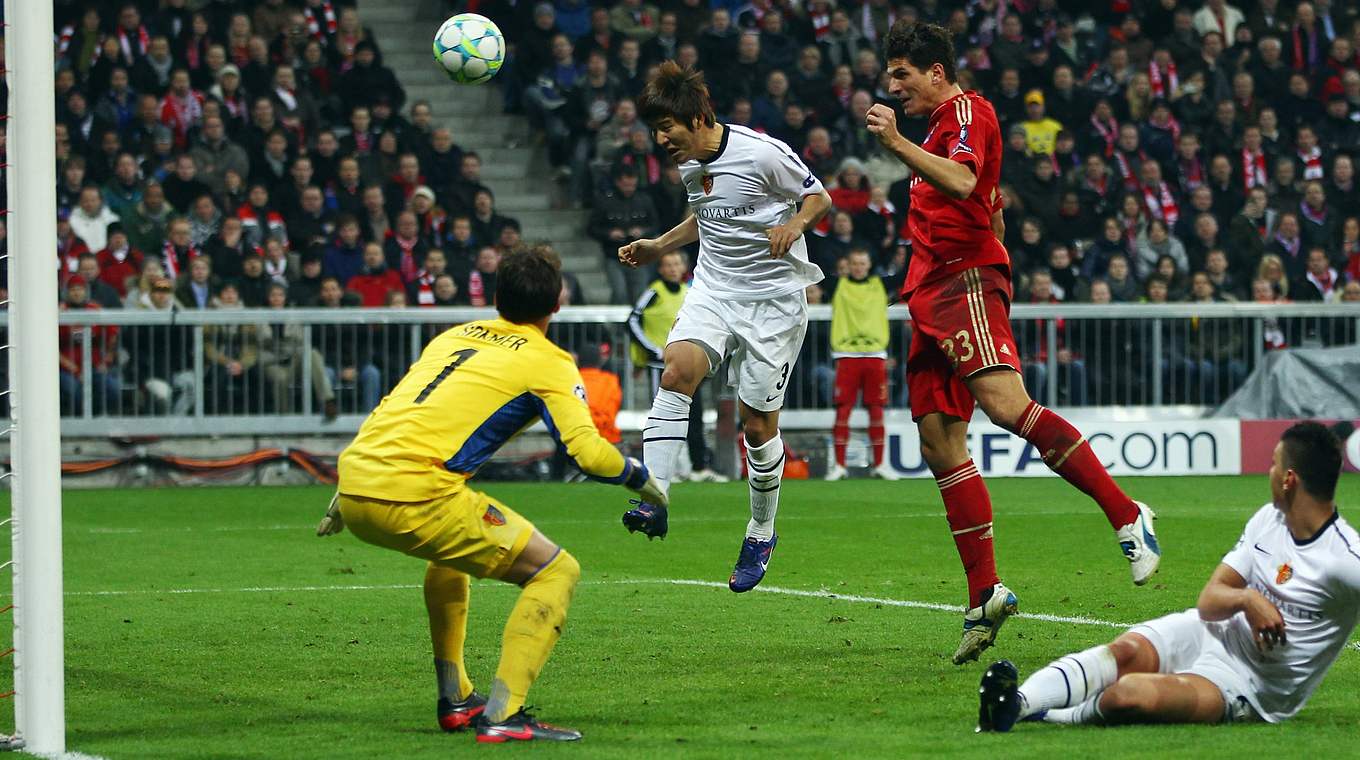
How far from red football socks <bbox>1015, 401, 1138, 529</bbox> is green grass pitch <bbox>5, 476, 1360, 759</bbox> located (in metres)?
0.60

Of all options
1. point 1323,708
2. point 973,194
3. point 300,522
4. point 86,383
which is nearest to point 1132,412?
point 300,522

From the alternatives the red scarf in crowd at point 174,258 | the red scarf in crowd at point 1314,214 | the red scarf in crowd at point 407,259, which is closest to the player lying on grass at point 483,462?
the red scarf in crowd at point 174,258

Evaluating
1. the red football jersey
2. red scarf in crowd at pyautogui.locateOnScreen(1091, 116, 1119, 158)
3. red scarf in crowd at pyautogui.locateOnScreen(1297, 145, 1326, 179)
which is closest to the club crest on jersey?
the red football jersey

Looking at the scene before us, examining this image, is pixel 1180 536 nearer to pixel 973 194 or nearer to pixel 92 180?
pixel 973 194

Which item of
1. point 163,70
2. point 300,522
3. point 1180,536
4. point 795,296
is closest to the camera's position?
point 795,296

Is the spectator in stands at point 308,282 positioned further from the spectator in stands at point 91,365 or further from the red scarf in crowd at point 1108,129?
the red scarf in crowd at point 1108,129

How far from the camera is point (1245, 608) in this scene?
5.33 meters

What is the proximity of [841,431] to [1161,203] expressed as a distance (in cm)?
A: 559

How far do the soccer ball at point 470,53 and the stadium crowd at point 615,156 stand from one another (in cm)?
736

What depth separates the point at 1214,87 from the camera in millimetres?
22531

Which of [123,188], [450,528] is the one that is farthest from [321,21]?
[450,528]

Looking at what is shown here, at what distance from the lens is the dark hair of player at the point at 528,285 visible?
227 inches

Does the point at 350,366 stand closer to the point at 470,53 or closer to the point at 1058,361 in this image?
the point at 1058,361

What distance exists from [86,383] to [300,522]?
4048 mm
